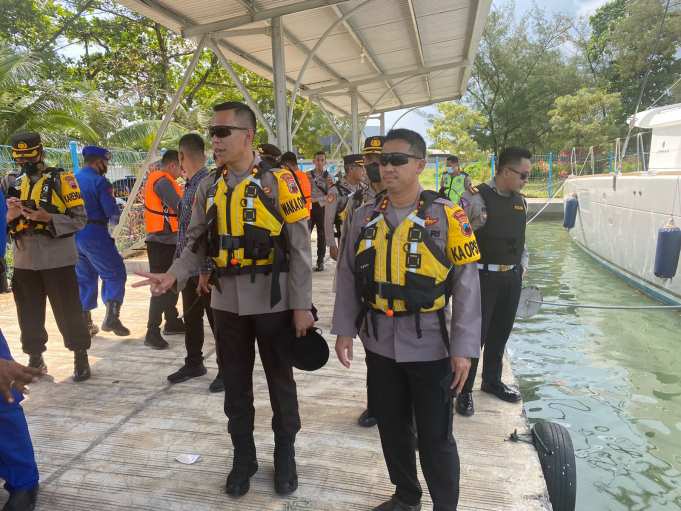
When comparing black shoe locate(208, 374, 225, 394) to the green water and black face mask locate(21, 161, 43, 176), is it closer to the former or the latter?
black face mask locate(21, 161, 43, 176)

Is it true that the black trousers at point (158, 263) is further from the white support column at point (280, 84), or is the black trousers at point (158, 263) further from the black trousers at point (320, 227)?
the black trousers at point (320, 227)

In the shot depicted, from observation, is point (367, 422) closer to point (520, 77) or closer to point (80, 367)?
point (80, 367)

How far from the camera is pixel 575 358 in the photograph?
21.4 feet

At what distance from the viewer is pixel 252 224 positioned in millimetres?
2504

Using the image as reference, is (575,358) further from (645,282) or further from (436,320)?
(436,320)

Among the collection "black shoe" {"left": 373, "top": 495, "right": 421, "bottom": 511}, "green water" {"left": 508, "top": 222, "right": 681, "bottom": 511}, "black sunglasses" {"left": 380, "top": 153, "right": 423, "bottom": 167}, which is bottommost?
"green water" {"left": 508, "top": 222, "right": 681, "bottom": 511}

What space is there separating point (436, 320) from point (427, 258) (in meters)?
0.29

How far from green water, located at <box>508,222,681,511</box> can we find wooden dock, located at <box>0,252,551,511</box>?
121cm

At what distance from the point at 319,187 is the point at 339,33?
2.57 m

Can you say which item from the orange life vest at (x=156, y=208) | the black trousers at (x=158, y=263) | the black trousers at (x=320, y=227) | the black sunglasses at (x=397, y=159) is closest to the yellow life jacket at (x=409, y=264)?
the black sunglasses at (x=397, y=159)

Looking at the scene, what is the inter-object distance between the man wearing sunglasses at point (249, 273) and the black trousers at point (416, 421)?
538 mm

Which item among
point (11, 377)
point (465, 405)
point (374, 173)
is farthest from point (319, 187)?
point (11, 377)

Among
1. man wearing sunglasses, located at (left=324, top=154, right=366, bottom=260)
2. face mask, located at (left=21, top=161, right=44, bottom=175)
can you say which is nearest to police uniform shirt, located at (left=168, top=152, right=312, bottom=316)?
face mask, located at (left=21, top=161, right=44, bottom=175)

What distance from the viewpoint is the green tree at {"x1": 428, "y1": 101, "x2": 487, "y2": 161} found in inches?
1228
